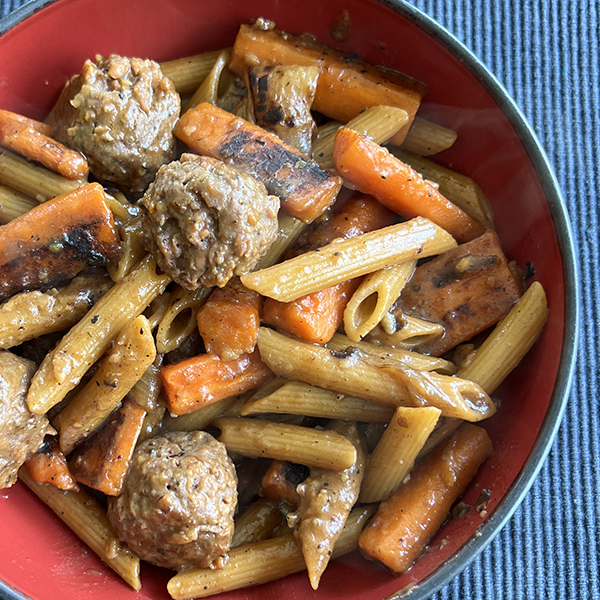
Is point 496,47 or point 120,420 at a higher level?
point 496,47

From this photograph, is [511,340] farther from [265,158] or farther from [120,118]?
[120,118]

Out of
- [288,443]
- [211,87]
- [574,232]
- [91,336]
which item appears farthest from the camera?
[574,232]

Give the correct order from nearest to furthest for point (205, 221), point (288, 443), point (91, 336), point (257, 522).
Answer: point (205, 221) → point (91, 336) → point (288, 443) → point (257, 522)

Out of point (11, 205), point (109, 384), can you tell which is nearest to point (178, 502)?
point (109, 384)

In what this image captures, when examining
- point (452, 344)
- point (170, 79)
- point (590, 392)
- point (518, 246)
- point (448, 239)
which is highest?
point (170, 79)

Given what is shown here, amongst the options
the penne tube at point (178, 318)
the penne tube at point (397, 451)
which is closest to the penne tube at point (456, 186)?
the penne tube at point (397, 451)

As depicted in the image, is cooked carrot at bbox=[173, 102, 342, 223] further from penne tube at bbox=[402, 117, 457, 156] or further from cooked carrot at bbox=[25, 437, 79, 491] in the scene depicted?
cooked carrot at bbox=[25, 437, 79, 491]

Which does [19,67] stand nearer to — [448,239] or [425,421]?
[448,239]

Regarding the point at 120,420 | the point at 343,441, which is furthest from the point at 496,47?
the point at 120,420
